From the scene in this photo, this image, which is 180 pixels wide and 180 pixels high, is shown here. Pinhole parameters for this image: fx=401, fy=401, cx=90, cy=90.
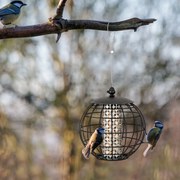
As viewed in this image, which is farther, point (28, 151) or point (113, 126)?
point (28, 151)

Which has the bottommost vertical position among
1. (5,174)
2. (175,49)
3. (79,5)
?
(5,174)

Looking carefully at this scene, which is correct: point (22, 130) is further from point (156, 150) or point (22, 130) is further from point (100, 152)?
point (100, 152)

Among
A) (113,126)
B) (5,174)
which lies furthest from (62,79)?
(113,126)

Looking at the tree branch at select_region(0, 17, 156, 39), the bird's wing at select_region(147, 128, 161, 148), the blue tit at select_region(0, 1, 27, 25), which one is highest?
the blue tit at select_region(0, 1, 27, 25)

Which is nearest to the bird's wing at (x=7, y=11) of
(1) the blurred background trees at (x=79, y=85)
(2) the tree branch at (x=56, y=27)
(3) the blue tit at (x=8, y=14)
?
(3) the blue tit at (x=8, y=14)

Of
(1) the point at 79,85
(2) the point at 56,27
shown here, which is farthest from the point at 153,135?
(1) the point at 79,85

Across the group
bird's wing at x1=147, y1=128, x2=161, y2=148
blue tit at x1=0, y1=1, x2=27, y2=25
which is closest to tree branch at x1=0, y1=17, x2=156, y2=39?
blue tit at x1=0, y1=1, x2=27, y2=25

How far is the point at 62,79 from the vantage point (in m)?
3.99

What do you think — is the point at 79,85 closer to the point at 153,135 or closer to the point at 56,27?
the point at 153,135

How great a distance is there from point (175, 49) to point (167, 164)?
45.5 inches

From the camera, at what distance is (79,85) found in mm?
3975

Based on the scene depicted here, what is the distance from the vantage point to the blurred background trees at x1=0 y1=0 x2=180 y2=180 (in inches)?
152

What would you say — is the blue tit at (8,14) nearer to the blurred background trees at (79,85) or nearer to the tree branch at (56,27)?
the tree branch at (56,27)

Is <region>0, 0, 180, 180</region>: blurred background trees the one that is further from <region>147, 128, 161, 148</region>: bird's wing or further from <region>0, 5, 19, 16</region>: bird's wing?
<region>0, 5, 19, 16</region>: bird's wing
